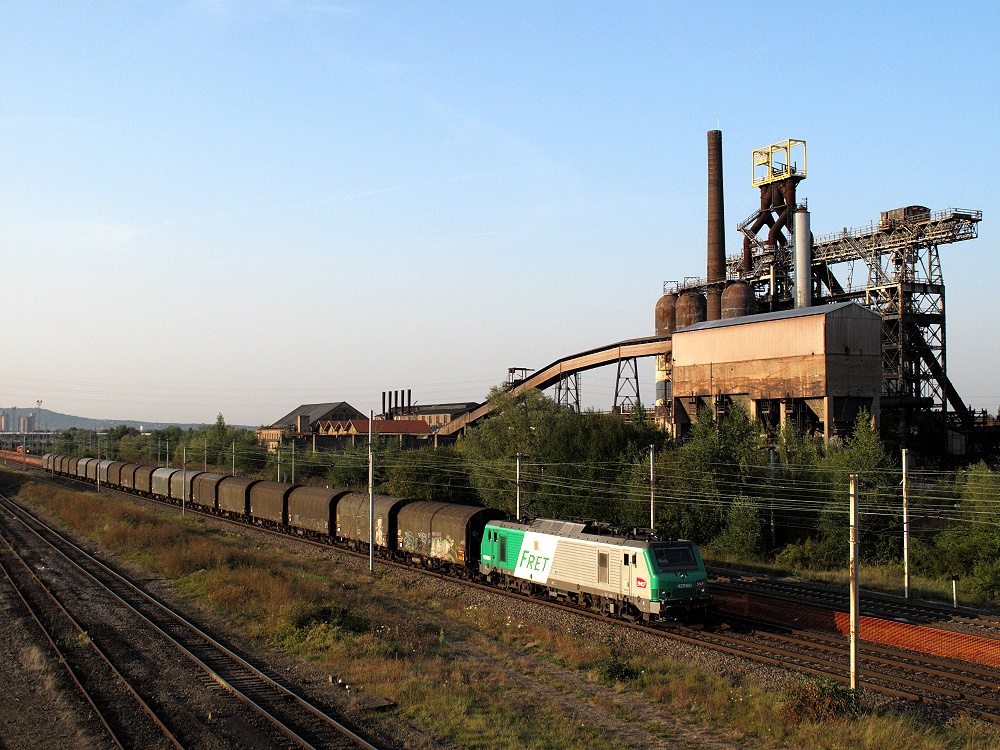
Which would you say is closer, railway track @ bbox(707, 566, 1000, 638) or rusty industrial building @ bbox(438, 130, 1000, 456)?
railway track @ bbox(707, 566, 1000, 638)

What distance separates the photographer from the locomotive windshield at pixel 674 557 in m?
23.3

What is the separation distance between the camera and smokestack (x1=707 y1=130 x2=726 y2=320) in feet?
248

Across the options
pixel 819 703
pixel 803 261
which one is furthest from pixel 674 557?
pixel 803 261

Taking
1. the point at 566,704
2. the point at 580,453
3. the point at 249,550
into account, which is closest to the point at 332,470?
the point at 580,453

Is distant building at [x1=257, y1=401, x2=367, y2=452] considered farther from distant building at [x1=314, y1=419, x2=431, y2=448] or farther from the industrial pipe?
the industrial pipe

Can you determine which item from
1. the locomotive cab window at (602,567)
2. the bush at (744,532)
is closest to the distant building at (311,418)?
the bush at (744,532)

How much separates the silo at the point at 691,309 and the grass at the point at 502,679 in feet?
164

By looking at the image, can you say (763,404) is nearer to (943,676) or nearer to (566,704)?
(943,676)

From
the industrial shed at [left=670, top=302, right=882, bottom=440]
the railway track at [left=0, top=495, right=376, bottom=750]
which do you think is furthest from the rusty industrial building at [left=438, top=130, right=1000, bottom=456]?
the railway track at [left=0, top=495, right=376, bottom=750]

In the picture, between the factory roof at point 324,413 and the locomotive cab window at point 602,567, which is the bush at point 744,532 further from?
the factory roof at point 324,413

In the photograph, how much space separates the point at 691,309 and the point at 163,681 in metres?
63.6

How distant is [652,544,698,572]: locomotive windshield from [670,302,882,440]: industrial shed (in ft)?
93.5

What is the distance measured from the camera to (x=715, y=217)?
75688mm

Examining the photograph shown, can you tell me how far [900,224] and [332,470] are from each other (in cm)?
5593
